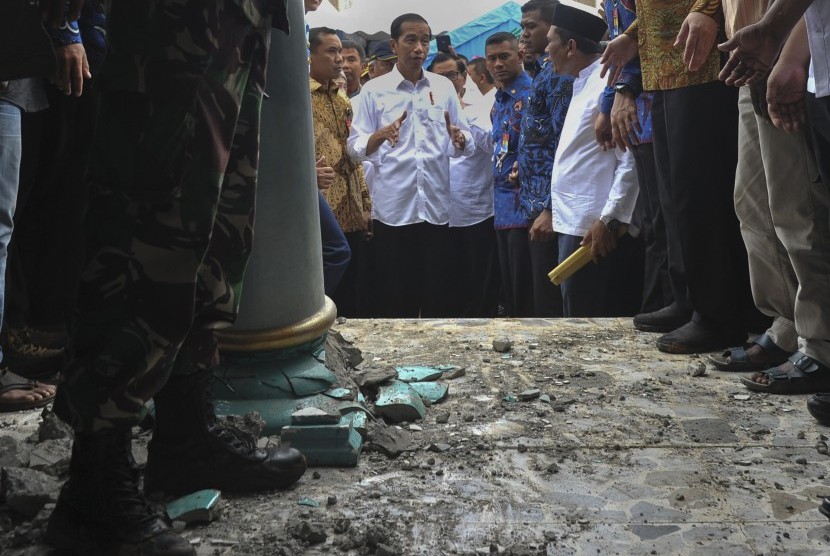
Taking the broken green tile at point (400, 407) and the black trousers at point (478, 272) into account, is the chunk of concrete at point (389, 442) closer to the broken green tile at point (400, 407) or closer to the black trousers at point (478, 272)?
the broken green tile at point (400, 407)

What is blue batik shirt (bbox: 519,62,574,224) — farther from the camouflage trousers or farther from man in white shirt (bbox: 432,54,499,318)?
the camouflage trousers

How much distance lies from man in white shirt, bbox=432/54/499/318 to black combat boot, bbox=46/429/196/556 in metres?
5.02

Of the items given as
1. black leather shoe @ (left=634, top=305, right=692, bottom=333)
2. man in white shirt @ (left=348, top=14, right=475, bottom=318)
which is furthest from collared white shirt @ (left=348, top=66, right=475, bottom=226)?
black leather shoe @ (left=634, top=305, right=692, bottom=333)

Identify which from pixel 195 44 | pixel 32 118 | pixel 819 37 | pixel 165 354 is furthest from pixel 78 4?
pixel 819 37

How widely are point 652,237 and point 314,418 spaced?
8.37 ft

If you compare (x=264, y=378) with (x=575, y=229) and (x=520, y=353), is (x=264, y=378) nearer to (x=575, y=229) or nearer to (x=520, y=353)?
(x=520, y=353)

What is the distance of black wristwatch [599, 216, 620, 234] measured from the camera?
4219mm

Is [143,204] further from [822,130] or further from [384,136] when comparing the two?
[384,136]

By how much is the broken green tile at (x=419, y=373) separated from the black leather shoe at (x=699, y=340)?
3.37ft

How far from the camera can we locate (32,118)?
2.81 meters

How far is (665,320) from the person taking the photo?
12.5ft

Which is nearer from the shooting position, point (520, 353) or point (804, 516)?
point (804, 516)

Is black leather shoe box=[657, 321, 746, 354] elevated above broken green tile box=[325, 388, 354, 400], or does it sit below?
below

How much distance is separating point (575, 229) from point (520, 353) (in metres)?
1.23
